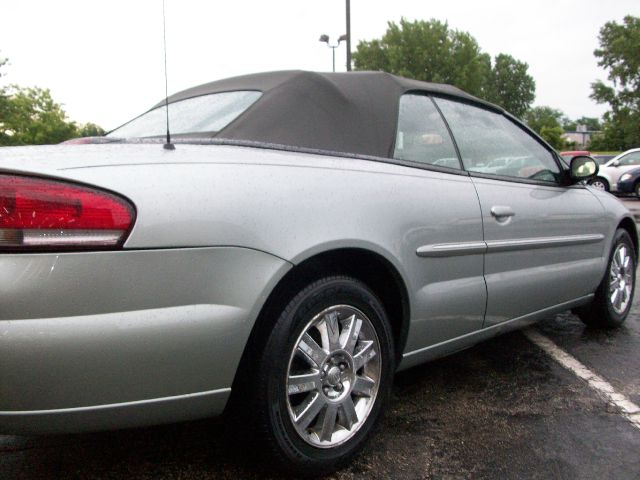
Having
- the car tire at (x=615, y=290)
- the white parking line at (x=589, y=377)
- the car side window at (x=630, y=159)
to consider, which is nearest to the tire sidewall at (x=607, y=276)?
→ the car tire at (x=615, y=290)

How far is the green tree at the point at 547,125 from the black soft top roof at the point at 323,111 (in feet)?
129

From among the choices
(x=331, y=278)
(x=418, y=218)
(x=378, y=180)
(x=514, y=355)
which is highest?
(x=378, y=180)

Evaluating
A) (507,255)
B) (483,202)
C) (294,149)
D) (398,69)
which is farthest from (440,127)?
(398,69)

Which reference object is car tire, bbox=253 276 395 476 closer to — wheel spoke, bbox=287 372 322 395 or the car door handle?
wheel spoke, bbox=287 372 322 395

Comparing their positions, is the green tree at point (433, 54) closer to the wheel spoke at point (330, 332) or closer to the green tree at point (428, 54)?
the green tree at point (428, 54)

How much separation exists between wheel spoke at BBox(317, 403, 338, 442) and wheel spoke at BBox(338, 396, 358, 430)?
0.14ft

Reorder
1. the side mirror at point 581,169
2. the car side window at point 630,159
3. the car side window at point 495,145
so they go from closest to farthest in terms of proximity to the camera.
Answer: the car side window at point 495,145, the side mirror at point 581,169, the car side window at point 630,159

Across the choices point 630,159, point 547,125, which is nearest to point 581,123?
point 547,125

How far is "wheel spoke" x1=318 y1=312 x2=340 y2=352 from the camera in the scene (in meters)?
2.12

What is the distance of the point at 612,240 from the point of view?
4.04 m

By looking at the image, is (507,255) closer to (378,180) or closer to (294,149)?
(378,180)

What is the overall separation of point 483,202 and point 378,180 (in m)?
0.72

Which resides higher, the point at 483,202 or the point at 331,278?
the point at 483,202

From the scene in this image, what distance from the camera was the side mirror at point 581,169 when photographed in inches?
145
